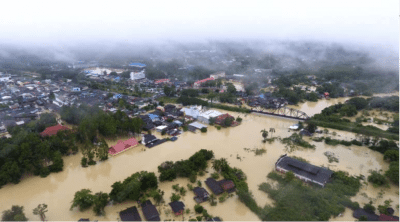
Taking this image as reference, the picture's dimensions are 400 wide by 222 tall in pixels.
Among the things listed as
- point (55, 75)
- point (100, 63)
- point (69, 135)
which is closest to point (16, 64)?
point (55, 75)

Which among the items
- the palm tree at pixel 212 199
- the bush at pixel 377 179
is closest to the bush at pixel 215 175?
the palm tree at pixel 212 199

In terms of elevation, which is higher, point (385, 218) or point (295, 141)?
point (295, 141)

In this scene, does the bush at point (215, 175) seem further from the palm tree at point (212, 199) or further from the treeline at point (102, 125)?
the treeline at point (102, 125)

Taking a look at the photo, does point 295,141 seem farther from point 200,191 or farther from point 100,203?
point 100,203

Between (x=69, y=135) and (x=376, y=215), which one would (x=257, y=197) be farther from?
(x=69, y=135)

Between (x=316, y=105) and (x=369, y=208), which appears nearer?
(x=369, y=208)

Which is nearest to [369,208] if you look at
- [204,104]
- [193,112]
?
[193,112]

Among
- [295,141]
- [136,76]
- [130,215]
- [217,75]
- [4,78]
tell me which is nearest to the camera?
[130,215]
